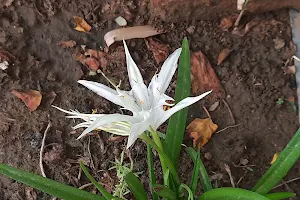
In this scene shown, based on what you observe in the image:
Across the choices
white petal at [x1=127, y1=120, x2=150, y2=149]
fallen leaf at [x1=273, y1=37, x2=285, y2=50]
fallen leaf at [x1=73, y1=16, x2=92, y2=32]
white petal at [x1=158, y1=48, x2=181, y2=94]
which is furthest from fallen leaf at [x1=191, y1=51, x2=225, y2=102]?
white petal at [x1=127, y1=120, x2=150, y2=149]

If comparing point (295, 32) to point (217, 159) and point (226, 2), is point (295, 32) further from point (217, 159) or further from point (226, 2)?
point (217, 159)

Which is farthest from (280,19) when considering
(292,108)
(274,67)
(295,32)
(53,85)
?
(53,85)

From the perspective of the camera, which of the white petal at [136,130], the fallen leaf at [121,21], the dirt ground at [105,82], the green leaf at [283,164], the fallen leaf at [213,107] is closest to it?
the white petal at [136,130]

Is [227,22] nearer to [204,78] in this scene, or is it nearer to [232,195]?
[204,78]

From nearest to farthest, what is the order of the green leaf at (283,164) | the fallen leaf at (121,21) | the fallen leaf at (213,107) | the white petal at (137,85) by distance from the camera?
1. the white petal at (137,85)
2. the green leaf at (283,164)
3. the fallen leaf at (213,107)
4. the fallen leaf at (121,21)

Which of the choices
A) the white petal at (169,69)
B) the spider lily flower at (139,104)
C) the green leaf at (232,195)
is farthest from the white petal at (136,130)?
the green leaf at (232,195)

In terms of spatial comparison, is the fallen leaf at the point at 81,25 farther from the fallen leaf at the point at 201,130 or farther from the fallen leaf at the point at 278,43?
the fallen leaf at the point at 278,43

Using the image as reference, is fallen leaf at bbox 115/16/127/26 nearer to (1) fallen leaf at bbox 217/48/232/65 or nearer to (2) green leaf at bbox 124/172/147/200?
(1) fallen leaf at bbox 217/48/232/65
